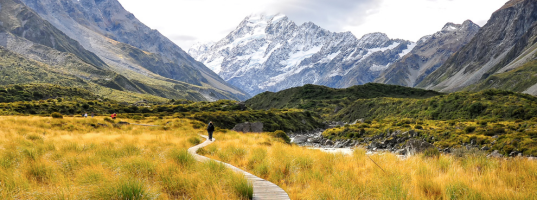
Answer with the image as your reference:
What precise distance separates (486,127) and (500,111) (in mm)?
20936

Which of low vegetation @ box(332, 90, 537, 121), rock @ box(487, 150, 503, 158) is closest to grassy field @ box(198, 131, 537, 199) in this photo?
rock @ box(487, 150, 503, 158)

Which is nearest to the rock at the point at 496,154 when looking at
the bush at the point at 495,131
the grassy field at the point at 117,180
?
the bush at the point at 495,131

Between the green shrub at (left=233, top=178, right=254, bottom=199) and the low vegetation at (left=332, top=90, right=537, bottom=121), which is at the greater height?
the low vegetation at (left=332, top=90, right=537, bottom=121)

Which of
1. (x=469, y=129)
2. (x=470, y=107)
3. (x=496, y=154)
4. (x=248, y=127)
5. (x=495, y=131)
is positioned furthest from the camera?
(x=470, y=107)

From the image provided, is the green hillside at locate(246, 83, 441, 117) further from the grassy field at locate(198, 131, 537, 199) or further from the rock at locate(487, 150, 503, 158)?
the grassy field at locate(198, 131, 537, 199)

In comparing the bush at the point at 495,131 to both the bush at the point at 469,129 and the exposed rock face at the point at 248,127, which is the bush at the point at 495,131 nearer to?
the bush at the point at 469,129

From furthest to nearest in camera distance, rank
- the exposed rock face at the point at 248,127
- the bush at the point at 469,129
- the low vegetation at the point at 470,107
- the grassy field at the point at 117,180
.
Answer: the low vegetation at the point at 470,107, the exposed rock face at the point at 248,127, the bush at the point at 469,129, the grassy field at the point at 117,180

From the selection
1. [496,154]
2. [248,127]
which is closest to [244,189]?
[496,154]

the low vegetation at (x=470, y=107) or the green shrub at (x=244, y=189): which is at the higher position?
the low vegetation at (x=470, y=107)

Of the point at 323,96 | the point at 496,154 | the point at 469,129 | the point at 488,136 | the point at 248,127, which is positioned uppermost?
the point at 323,96

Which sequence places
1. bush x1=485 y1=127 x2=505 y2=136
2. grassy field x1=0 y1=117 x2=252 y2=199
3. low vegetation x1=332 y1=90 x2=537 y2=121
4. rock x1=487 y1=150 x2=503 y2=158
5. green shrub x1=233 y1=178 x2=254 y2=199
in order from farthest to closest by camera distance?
1. low vegetation x1=332 y1=90 x2=537 y2=121
2. bush x1=485 y1=127 x2=505 y2=136
3. rock x1=487 y1=150 x2=503 y2=158
4. green shrub x1=233 y1=178 x2=254 y2=199
5. grassy field x1=0 y1=117 x2=252 y2=199

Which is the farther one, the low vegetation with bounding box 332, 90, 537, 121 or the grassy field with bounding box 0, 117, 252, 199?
the low vegetation with bounding box 332, 90, 537, 121

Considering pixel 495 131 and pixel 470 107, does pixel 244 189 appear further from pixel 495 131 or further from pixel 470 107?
pixel 470 107

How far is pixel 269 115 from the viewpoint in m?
72.8
